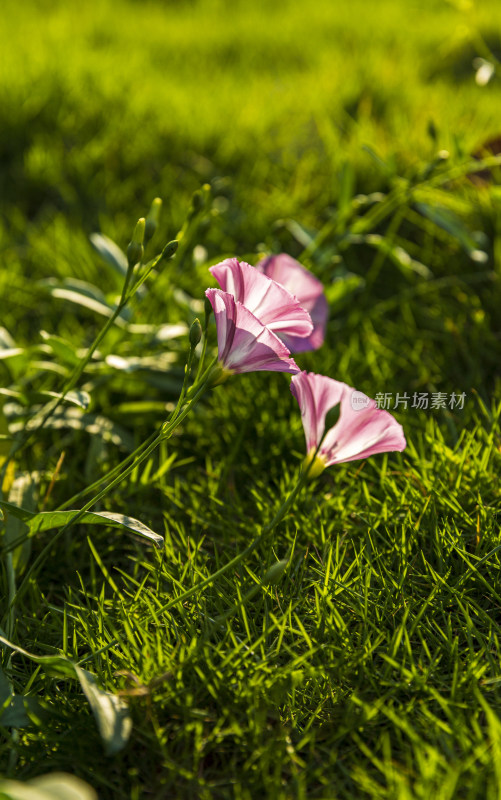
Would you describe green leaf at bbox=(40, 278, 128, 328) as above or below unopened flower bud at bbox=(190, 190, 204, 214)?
below

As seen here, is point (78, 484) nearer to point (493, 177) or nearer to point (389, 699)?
point (389, 699)

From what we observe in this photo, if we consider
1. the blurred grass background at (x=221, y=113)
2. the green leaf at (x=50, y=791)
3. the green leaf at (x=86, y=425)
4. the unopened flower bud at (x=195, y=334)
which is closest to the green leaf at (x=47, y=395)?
the green leaf at (x=86, y=425)

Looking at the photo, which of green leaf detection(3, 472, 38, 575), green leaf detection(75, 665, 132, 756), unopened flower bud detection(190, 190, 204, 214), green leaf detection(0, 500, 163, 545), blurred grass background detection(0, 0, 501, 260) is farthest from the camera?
blurred grass background detection(0, 0, 501, 260)

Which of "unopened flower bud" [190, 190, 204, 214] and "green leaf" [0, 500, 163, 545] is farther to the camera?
"unopened flower bud" [190, 190, 204, 214]

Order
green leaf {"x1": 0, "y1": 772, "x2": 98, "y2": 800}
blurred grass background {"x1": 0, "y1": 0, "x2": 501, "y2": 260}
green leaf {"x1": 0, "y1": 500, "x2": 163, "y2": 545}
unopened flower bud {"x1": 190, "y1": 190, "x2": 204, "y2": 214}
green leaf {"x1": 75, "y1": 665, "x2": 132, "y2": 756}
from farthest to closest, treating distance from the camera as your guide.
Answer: blurred grass background {"x1": 0, "y1": 0, "x2": 501, "y2": 260} → unopened flower bud {"x1": 190, "y1": 190, "x2": 204, "y2": 214} → green leaf {"x1": 0, "y1": 500, "x2": 163, "y2": 545} → green leaf {"x1": 75, "y1": 665, "x2": 132, "y2": 756} → green leaf {"x1": 0, "y1": 772, "x2": 98, "y2": 800}

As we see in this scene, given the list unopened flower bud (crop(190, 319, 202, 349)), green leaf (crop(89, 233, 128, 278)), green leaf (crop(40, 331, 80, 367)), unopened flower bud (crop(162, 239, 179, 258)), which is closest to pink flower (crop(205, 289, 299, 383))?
unopened flower bud (crop(190, 319, 202, 349))

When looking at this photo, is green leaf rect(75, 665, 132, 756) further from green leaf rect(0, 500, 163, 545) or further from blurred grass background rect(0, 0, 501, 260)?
blurred grass background rect(0, 0, 501, 260)
